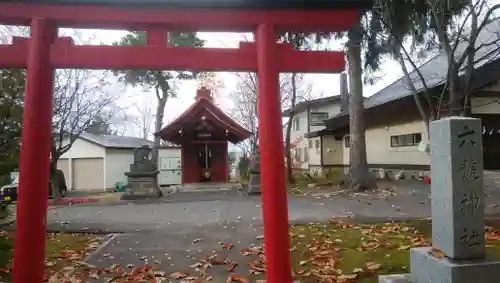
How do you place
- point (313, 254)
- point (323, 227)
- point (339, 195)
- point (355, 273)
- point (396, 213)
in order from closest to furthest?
point (355, 273) < point (313, 254) < point (323, 227) < point (396, 213) < point (339, 195)

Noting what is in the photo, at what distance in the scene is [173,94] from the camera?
2698cm

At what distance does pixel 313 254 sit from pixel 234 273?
4.95ft

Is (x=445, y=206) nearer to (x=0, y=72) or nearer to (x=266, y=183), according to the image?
(x=266, y=183)

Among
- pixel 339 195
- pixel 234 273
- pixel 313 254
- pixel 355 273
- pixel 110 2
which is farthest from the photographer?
pixel 339 195

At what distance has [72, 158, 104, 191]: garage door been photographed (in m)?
28.3

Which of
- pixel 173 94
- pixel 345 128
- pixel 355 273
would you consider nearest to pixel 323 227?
pixel 355 273

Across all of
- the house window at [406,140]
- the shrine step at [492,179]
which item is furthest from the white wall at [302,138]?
the shrine step at [492,179]

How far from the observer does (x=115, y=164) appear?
29.0 meters

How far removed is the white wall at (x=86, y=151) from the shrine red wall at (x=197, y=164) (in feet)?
35.5

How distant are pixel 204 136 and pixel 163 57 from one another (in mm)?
16174

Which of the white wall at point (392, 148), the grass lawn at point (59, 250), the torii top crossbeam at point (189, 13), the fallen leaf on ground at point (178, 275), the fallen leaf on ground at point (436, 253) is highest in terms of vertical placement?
the torii top crossbeam at point (189, 13)

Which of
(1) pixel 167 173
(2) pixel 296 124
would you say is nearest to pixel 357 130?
(1) pixel 167 173

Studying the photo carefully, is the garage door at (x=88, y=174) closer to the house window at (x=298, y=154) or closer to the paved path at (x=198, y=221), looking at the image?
the paved path at (x=198, y=221)

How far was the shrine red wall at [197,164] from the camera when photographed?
20.6 meters
